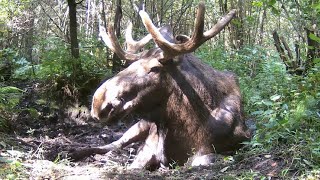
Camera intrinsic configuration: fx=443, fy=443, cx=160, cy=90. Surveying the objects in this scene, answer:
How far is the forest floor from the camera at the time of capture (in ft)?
11.9

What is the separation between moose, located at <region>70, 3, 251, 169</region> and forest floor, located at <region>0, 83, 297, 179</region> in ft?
0.82

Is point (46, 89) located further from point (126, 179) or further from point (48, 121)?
point (126, 179)

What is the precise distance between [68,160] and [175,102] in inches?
55.8

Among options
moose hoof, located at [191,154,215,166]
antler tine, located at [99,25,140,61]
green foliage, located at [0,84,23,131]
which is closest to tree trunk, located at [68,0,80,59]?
green foliage, located at [0,84,23,131]

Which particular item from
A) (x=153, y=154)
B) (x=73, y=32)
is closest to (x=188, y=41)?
(x=153, y=154)

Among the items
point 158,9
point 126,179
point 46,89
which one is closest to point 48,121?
point 46,89

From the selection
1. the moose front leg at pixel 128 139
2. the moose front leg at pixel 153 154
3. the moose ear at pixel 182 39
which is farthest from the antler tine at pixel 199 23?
the moose front leg at pixel 128 139

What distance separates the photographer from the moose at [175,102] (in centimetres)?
479

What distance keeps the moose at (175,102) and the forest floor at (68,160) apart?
0.82 feet

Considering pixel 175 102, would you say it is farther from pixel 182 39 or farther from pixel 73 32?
pixel 73 32

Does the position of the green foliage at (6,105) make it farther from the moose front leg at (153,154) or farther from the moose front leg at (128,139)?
the moose front leg at (153,154)

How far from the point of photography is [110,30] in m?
5.57

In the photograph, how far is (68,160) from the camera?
16.9 feet

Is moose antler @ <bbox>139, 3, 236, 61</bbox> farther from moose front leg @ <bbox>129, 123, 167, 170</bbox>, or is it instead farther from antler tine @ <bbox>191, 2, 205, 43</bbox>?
moose front leg @ <bbox>129, 123, 167, 170</bbox>
